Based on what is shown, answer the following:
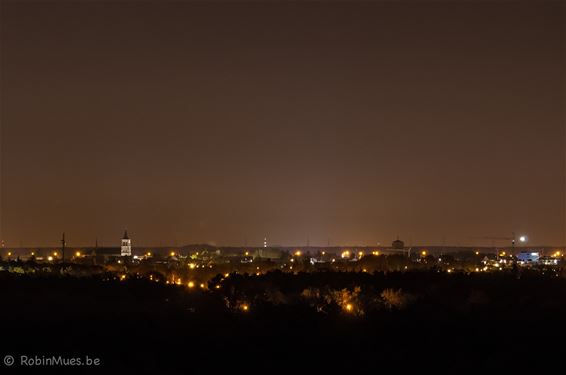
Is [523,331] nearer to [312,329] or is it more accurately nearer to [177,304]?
[312,329]

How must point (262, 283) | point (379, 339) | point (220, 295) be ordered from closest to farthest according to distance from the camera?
point (379, 339)
point (220, 295)
point (262, 283)

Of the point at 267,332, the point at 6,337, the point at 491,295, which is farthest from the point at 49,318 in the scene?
the point at 491,295

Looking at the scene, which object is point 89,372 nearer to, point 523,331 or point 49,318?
point 49,318

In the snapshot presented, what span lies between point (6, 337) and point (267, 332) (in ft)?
25.6

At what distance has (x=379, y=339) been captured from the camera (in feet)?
84.0

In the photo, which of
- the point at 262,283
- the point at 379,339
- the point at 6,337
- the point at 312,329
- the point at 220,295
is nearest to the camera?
the point at 6,337

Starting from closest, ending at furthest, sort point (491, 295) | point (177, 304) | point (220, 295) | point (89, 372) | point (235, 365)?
point (89, 372), point (235, 365), point (177, 304), point (220, 295), point (491, 295)

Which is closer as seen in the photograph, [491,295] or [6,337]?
[6,337]

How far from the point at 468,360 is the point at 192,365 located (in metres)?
7.22

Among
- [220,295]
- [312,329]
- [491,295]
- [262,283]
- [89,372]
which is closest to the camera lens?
[89,372]

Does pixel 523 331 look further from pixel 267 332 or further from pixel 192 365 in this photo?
pixel 192 365

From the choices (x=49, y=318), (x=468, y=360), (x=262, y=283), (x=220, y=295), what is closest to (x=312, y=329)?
(x=468, y=360)

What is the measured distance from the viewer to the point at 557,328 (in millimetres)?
28625

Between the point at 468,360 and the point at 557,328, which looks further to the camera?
the point at 557,328
